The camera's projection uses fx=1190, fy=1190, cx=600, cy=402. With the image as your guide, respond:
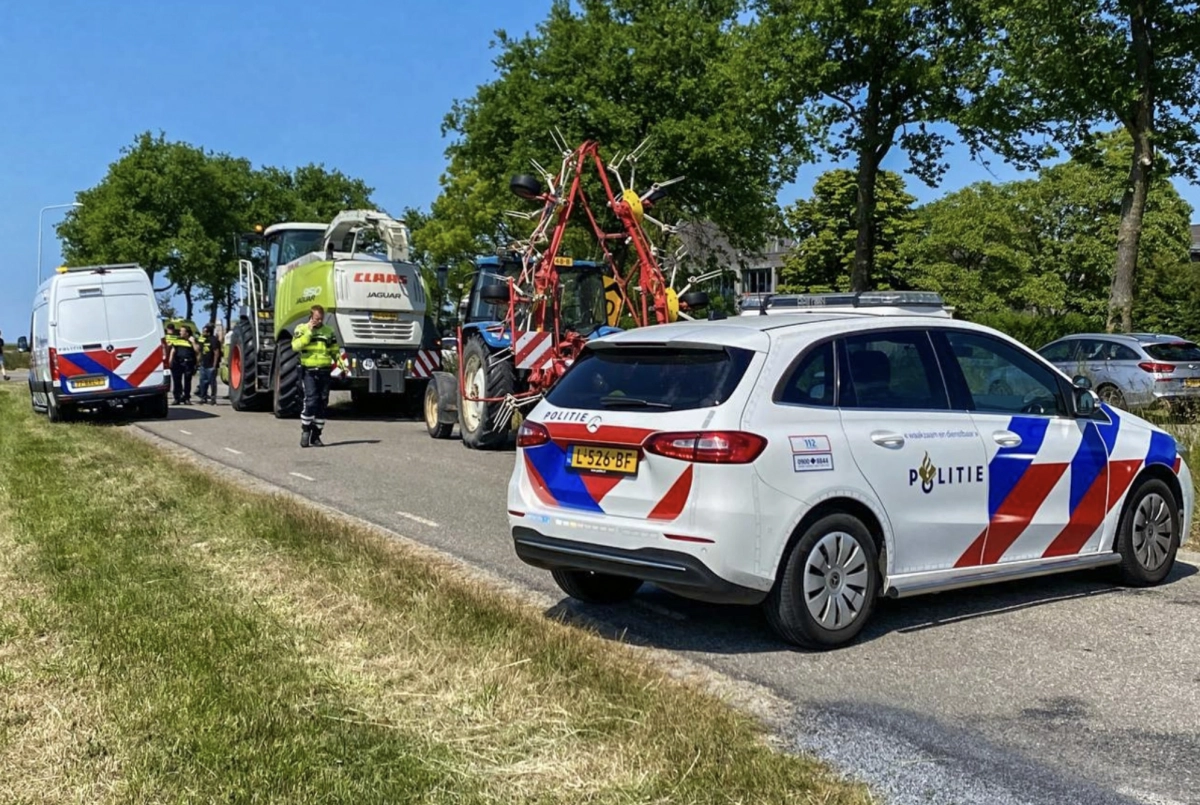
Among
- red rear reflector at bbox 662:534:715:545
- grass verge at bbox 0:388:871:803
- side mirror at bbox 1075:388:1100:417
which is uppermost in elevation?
side mirror at bbox 1075:388:1100:417

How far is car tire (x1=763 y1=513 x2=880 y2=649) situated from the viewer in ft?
18.3

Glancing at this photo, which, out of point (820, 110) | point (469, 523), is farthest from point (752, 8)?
point (469, 523)

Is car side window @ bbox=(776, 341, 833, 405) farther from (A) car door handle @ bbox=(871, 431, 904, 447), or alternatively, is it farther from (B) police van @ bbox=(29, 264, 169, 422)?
(B) police van @ bbox=(29, 264, 169, 422)

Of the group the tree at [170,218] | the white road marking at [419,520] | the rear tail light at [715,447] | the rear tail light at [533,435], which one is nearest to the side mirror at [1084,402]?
the rear tail light at [715,447]

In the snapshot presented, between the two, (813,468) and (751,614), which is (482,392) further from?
Result: (813,468)

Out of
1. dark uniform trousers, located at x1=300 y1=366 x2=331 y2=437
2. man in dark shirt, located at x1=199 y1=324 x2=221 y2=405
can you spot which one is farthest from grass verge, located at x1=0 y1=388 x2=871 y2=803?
man in dark shirt, located at x1=199 y1=324 x2=221 y2=405

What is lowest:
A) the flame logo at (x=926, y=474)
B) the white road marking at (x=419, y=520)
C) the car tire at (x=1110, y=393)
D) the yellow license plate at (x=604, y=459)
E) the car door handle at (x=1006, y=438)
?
the white road marking at (x=419, y=520)

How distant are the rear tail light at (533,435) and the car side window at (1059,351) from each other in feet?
54.5

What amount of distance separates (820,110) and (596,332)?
1267 centimetres

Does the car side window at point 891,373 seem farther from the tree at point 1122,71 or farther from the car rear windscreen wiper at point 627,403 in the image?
the tree at point 1122,71

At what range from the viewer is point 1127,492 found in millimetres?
7164

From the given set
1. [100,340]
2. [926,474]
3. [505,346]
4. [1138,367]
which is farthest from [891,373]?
[100,340]

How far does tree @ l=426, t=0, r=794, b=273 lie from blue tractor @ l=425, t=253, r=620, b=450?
15.3m

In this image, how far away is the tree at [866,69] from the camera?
78.3ft
